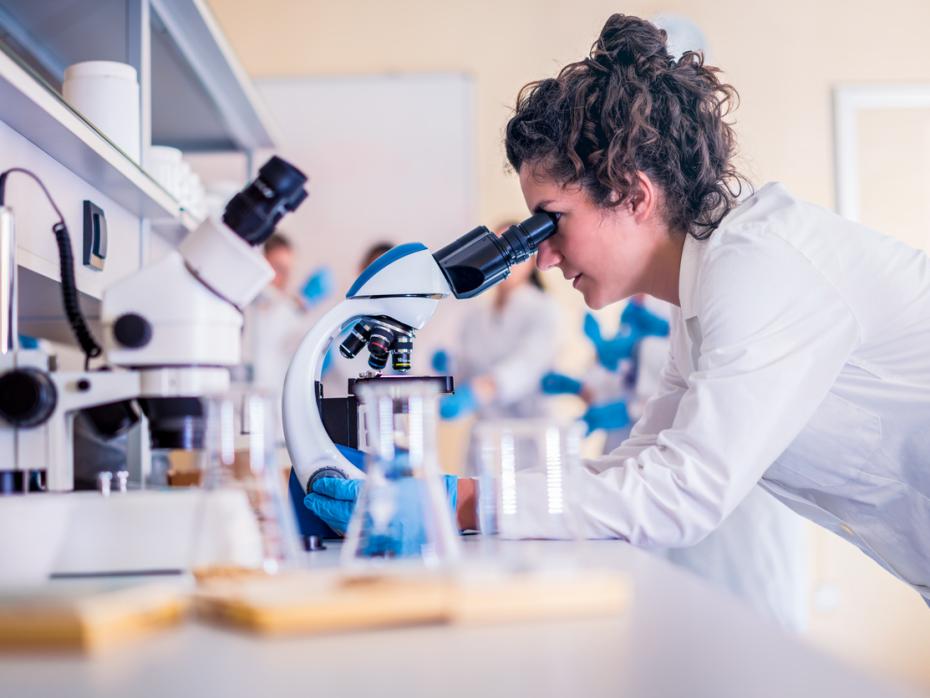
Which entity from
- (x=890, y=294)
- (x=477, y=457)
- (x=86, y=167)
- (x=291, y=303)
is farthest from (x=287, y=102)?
(x=477, y=457)

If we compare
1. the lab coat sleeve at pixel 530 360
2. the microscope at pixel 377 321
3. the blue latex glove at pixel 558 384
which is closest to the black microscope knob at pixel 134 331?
the microscope at pixel 377 321

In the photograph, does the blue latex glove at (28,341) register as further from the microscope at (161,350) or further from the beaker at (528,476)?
the beaker at (528,476)

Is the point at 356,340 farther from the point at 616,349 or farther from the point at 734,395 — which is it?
the point at 616,349

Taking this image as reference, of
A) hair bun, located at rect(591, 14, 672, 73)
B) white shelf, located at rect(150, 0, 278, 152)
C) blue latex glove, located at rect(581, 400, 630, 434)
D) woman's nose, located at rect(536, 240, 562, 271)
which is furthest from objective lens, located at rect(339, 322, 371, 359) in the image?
blue latex glove, located at rect(581, 400, 630, 434)

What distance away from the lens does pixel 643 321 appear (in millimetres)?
3314

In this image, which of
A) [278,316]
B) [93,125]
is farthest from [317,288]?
[93,125]

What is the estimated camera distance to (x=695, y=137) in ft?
5.02

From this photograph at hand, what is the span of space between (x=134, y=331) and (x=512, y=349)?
145 inches

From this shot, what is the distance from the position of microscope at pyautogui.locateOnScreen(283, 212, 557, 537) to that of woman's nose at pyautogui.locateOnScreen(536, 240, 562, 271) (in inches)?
6.5

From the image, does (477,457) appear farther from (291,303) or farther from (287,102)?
(287,102)

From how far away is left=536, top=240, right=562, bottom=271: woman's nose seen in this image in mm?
1547

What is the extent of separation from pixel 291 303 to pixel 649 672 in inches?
158

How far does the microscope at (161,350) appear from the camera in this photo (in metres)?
0.85

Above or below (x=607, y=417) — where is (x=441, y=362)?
above
